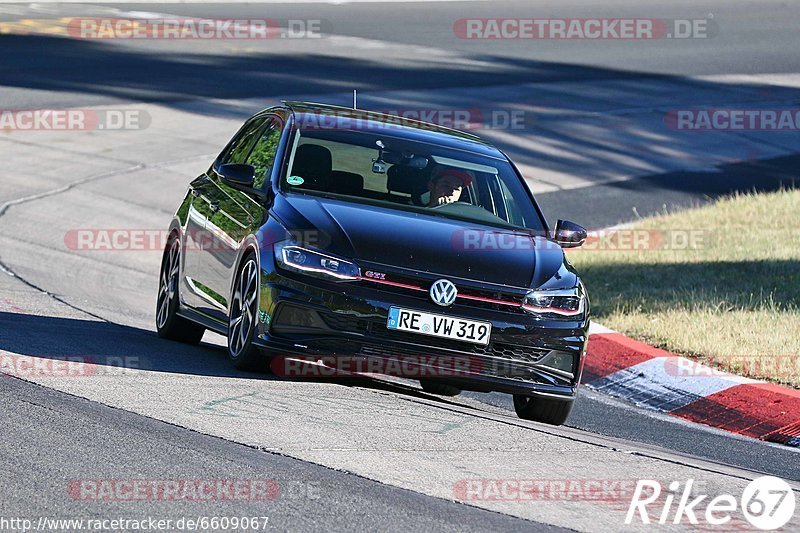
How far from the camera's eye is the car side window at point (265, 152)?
935 centimetres

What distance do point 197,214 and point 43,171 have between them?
8.44 m

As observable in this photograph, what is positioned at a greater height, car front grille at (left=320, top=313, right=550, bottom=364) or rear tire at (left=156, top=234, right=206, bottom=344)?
car front grille at (left=320, top=313, right=550, bottom=364)

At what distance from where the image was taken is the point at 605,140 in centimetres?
2272

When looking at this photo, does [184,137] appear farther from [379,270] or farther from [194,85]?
[379,270]

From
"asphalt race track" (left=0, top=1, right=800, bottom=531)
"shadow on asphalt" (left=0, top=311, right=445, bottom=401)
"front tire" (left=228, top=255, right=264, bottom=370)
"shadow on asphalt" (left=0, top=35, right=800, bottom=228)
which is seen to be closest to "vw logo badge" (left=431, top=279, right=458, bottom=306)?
"asphalt race track" (left=0, top=1, right=800, bottom=531)

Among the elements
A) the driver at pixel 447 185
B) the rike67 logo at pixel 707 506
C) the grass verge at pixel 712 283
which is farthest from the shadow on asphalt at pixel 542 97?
the rike67 logo at pixel 707 506

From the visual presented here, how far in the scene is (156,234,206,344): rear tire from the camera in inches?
403

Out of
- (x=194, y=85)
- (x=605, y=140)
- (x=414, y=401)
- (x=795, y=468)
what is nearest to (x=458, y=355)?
(x=414, y=401)

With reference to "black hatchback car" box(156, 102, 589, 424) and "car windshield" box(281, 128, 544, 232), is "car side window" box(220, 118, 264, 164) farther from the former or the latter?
"car windshield" box(281, 128, 544, 232)

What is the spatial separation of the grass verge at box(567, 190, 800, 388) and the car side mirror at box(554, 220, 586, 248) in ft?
5.37

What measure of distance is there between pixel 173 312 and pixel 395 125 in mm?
Answer: 1951

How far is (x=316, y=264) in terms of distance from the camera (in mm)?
8141

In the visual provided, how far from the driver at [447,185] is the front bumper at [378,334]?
123 cm

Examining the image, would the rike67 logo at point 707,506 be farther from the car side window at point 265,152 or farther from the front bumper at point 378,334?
the car side window at point 265,152
